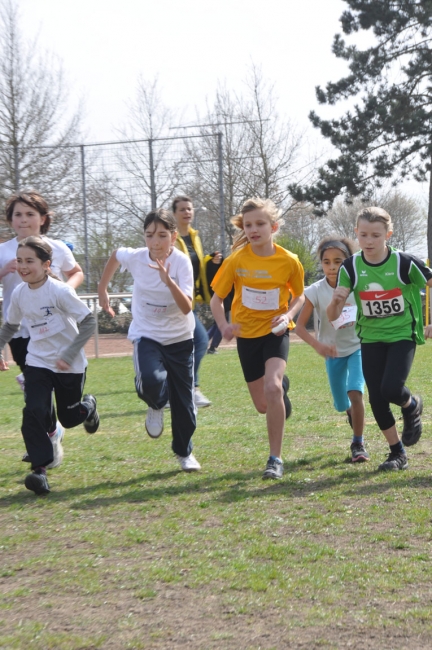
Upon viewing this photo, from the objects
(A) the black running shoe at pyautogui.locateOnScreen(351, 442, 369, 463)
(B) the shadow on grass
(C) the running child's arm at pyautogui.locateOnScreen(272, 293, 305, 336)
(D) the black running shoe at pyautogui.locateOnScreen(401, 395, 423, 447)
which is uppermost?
(C) the running child's arm at pyautogui.locateOnScreen(272, 293, 305, 336)

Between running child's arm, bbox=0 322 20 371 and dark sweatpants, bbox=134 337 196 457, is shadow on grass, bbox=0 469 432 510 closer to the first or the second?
dark sweatpants, bbox=134 337 196 457

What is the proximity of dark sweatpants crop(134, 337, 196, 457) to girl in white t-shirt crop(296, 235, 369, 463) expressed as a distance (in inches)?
36.7

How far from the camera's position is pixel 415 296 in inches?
220

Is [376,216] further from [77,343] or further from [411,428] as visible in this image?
[77,343]

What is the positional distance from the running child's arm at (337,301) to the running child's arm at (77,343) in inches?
59.7

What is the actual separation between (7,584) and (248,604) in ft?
3.36

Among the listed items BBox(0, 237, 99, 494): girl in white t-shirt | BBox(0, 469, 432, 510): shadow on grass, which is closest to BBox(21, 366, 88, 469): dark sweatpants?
BBox(0, 237, 99, 494): girl in white t-shirt

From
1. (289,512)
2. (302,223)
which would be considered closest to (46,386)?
(289,512)

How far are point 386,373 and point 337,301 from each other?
55 centimetres

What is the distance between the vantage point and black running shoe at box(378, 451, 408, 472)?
18.6ft

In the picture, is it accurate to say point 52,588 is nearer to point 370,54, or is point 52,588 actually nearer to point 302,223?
point 370,54

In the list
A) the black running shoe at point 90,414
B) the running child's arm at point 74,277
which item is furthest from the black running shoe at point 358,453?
the running child's arm at point 74,277

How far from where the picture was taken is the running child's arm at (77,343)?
530 centimetres

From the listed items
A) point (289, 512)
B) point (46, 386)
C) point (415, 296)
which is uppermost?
point (415, 296)
